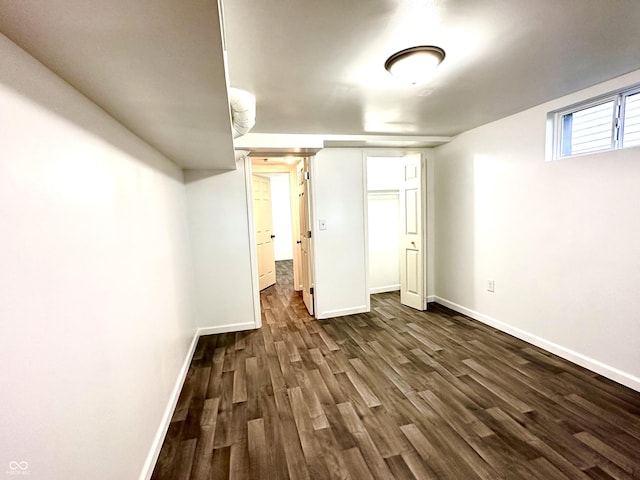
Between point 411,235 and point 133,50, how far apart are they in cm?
351

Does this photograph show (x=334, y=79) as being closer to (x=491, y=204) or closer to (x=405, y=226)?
(x=491, y=204)

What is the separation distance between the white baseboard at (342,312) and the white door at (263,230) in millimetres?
1459

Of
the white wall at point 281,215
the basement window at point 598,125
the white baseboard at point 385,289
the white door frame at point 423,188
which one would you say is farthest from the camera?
the white wall at point 281,215

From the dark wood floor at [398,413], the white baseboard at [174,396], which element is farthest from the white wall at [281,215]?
the dark wood floor at [398,413]

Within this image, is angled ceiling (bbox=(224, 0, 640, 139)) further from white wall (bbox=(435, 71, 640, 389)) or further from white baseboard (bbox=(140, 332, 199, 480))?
white baseboard (bbox=(140, 332, 199, 480))

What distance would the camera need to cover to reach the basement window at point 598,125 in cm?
199

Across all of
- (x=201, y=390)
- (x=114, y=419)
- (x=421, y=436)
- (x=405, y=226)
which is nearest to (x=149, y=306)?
(x=114, y=419)

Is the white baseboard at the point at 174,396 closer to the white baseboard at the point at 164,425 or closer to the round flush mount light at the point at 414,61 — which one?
the white baseboard at the point at 164,425

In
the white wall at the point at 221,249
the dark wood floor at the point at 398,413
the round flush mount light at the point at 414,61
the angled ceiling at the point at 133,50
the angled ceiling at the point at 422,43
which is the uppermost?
the angled ceiling at the point at 422,43

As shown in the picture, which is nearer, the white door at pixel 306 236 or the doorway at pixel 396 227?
the white door at pixel 306 236

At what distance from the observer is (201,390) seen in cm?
222

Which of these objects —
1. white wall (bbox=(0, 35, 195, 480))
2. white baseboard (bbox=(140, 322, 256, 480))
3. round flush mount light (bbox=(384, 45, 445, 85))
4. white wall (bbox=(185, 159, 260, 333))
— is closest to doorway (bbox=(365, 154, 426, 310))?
white wall (bbox=(185, 159, 260, 333))

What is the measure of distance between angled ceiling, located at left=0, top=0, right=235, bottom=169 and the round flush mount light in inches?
37.9

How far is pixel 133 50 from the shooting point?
0.85m
